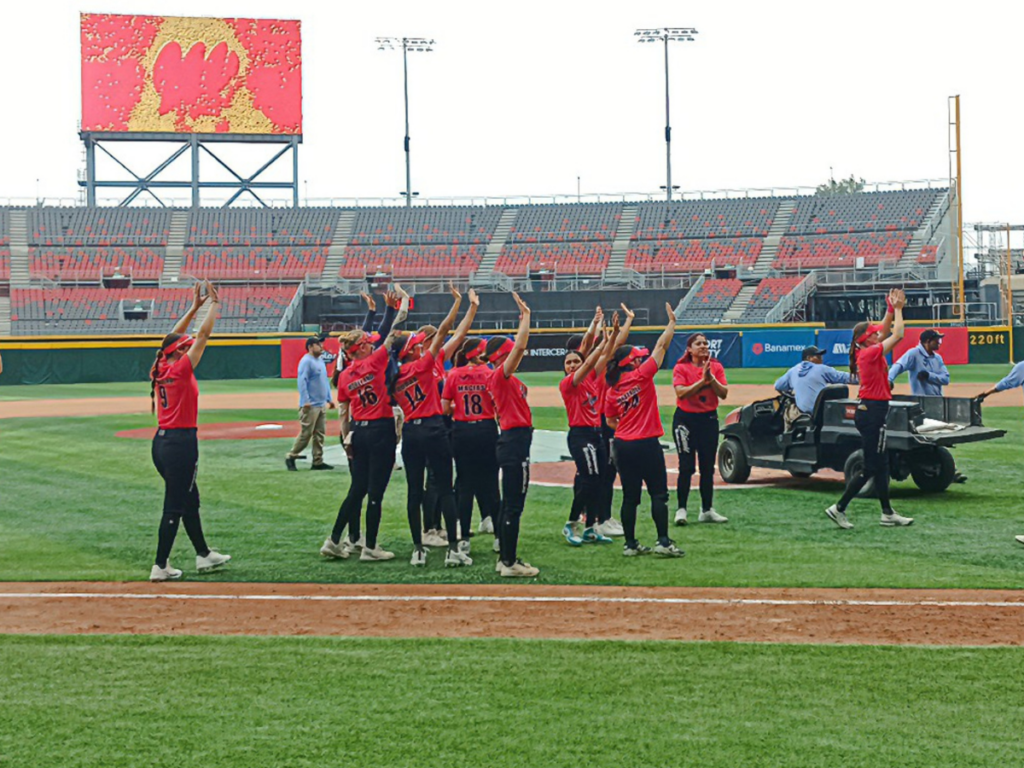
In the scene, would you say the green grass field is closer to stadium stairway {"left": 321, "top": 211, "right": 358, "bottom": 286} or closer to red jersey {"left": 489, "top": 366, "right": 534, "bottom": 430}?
red jersey {"left": 489, "top": 366, "right": 534, "bottom": 430}

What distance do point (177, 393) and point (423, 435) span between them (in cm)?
199

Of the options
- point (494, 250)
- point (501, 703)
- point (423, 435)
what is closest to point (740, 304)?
point (494, 250)

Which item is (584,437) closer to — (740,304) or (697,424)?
(697,424)

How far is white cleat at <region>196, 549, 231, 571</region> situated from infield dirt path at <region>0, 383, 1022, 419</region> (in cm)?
1872

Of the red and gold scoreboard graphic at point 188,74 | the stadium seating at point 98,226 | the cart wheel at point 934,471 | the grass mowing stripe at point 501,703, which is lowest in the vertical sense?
the grass mowing stripe at point 501,703

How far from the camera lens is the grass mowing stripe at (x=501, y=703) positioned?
17.8ft

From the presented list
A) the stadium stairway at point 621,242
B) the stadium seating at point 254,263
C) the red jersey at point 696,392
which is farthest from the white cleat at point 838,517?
the stadium seating at point 254,263

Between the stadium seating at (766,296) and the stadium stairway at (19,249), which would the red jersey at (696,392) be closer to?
the stadium seating at (766,296)

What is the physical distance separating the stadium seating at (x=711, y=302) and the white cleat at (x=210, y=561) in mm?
43803

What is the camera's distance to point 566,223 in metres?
66.4

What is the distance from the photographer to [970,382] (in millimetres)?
35812

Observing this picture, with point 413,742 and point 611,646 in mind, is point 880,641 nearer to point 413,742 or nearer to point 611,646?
point 611,646

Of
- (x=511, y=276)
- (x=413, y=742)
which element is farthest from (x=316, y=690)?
(x=511, y=276)

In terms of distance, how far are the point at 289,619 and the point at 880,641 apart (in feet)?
12.7
